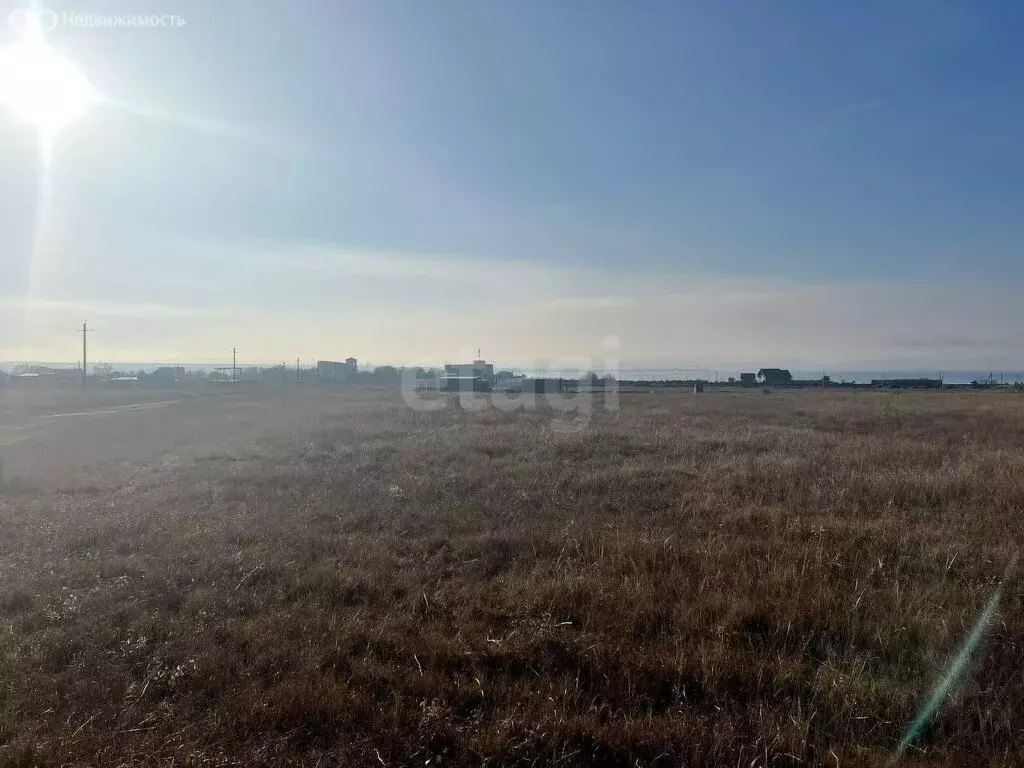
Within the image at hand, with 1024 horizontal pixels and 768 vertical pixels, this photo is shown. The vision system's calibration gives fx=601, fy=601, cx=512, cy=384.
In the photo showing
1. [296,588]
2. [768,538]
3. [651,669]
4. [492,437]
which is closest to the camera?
[651,669]

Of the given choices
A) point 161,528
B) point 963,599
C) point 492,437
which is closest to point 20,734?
point 161,528

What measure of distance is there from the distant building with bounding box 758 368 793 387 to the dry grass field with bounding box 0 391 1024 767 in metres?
96.1

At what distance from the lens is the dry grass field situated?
11.7 feet

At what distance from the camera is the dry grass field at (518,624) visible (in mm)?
3562

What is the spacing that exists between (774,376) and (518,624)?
107 metres

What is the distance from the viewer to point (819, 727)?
3.69 m

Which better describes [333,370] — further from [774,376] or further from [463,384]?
[774,376]

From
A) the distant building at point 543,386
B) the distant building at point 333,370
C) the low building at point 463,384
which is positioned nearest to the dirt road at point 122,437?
the distant building at point 543,386

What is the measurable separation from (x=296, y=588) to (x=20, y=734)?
2.56 meters

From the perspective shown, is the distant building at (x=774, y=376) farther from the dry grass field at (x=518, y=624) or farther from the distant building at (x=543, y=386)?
the dry grass field at (x=518, y=624)

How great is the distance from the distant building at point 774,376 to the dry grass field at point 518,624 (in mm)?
96132

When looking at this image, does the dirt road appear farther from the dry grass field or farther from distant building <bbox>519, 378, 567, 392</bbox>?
distant building <bbox>519, 378, 567, 392</bbox>

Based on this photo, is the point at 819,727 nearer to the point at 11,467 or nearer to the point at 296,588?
the point at 296,588

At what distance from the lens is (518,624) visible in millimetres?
5094
